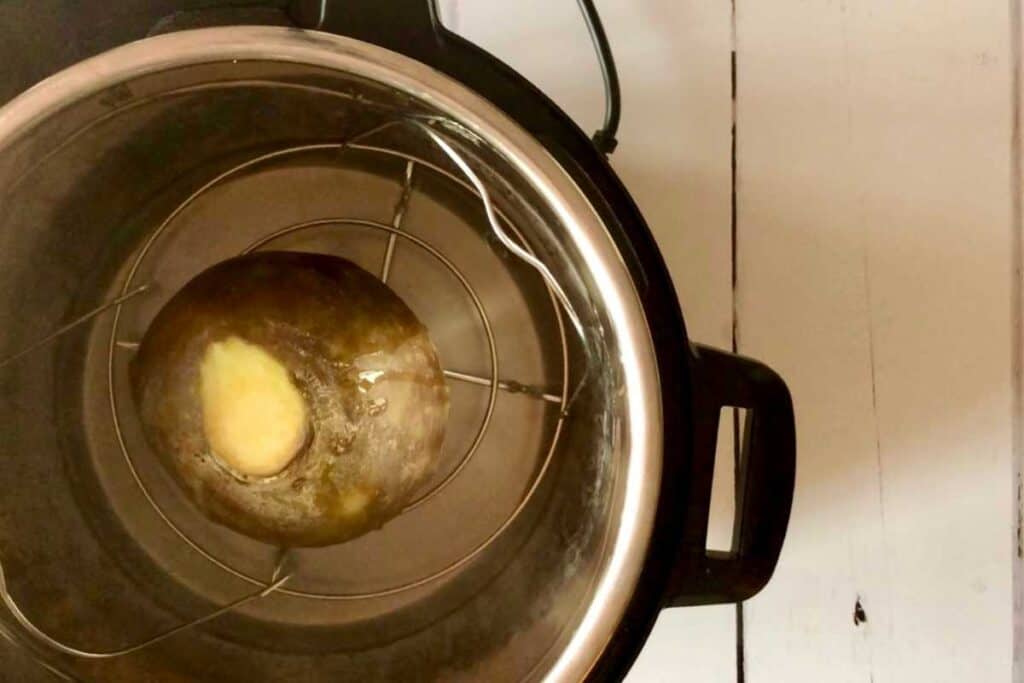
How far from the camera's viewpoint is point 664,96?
65 centimetres

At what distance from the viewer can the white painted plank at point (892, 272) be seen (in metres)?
0.66

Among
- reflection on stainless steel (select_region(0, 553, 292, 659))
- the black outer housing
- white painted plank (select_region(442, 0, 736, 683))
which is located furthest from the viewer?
white painted plank (select_region(442, 0, 736, 683))

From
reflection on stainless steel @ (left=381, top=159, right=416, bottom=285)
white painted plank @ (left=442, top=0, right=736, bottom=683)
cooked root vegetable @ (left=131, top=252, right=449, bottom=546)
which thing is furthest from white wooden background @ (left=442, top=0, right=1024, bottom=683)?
cooked root vegetable @ (left=131, top=252, right=449, bottom=546)

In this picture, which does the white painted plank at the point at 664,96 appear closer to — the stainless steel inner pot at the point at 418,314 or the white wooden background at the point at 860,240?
the white wooden background at the point at 860,240

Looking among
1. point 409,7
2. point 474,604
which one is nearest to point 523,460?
point 474,604

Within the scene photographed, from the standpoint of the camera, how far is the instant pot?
0.46 metres

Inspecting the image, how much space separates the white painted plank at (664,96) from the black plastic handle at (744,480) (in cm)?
12

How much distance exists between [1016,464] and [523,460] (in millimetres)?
334

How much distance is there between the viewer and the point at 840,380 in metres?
0.66

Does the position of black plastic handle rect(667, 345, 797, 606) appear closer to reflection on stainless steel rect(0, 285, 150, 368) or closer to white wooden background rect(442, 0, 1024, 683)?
white wooden background rect(442, 0, 1024, 683)

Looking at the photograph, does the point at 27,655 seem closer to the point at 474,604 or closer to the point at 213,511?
the point at 213,511

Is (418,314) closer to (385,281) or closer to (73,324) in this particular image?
(385,281)

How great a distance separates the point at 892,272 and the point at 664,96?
0.19 meters

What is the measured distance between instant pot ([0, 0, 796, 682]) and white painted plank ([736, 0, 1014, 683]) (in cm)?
13
